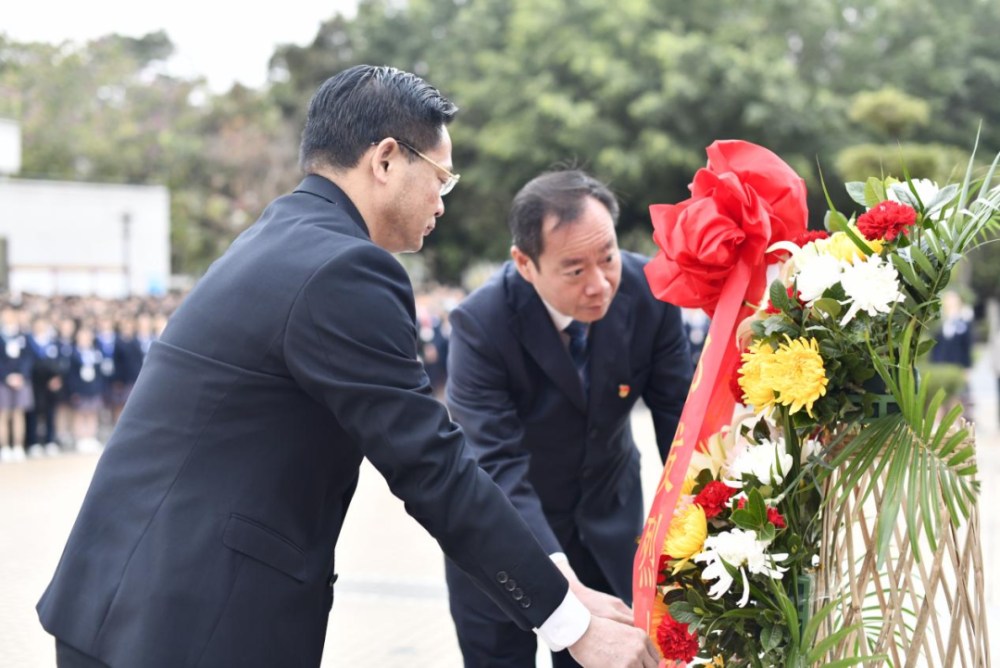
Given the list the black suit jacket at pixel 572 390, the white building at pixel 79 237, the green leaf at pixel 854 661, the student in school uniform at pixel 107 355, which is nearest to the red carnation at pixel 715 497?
the green leaf at pixel 854 661

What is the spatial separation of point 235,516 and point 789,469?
108 cm

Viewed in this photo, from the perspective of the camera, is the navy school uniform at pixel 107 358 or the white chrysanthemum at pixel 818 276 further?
the navy school uniform at pixel 107 358

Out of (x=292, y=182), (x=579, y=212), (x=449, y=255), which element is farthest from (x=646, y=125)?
(x=579, y=212)

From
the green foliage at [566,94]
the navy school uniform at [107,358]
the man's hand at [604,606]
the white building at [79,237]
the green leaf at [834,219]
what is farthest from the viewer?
the white building at [79,237]

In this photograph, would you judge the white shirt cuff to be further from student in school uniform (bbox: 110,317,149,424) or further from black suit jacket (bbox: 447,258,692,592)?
student in school uniform (bbox: 110,317,149,424)

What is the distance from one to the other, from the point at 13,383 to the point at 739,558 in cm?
1138

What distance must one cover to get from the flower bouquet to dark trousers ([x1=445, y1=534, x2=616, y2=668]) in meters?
0.90

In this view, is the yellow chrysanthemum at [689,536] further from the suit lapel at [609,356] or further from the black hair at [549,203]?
the black hair at [549,203]

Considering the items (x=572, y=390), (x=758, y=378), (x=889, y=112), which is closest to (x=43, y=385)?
(x=572, y=390)

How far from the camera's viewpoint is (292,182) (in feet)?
102

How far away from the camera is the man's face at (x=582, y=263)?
10.1ft

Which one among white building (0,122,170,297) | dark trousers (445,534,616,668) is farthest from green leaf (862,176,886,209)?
white building (0,122,170,297)

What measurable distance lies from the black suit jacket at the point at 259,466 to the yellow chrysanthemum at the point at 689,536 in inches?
13.5

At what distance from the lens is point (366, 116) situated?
2.21 m
